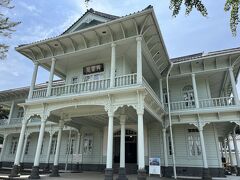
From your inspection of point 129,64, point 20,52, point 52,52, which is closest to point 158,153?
point 129,64

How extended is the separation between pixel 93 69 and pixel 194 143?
9.42 meters

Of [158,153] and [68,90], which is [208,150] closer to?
[158,153]

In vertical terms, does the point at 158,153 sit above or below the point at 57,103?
below

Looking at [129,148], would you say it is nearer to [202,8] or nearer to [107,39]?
[107,39]

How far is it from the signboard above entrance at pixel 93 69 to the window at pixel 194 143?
333 inches

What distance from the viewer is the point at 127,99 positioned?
951 cm

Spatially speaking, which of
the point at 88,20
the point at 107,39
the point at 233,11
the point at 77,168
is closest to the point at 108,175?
the point at 107,39

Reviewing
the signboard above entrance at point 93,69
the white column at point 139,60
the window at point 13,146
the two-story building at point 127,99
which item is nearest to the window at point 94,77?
the two-story building at point 127,99

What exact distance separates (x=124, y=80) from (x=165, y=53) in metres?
4.44

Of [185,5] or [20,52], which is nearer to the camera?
[185,5]

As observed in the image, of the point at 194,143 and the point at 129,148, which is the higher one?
the point at 194,143

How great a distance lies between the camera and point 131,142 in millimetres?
15352

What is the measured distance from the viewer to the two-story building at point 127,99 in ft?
33.2

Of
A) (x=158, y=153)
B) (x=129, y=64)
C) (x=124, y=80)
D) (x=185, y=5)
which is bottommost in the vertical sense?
(x=158, y=153)
